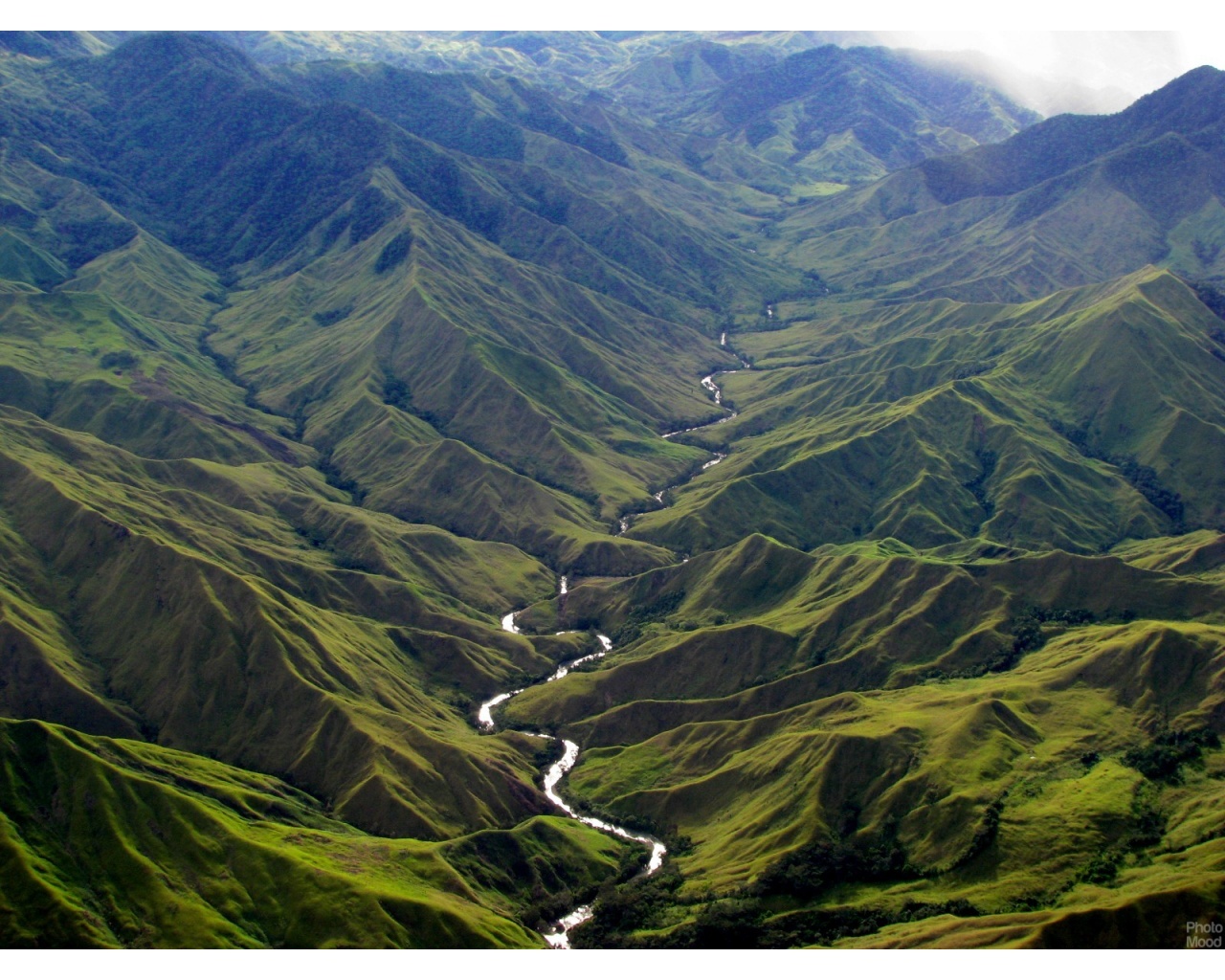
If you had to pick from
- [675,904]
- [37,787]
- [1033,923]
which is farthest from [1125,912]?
[37,787]

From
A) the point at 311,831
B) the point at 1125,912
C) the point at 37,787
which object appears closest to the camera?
the point at 1125,912

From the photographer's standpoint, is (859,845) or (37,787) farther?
(859,845)

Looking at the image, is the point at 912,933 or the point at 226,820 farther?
the point at 226,820

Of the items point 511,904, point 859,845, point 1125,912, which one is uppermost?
Result: point 1125,912

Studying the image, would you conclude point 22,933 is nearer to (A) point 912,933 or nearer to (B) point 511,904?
(B) point 511,904

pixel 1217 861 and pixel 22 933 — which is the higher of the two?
pixel 1217 861

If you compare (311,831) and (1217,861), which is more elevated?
(1217,861)

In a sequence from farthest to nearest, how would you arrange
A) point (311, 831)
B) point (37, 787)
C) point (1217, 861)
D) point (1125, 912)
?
point (311, 831) < point (37, 787) < point (1217, 861) < point (1125, 912)

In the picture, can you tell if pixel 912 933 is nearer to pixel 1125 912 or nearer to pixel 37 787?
pixel 1125 912

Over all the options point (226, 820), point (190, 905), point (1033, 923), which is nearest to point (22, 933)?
point (190, 905)
